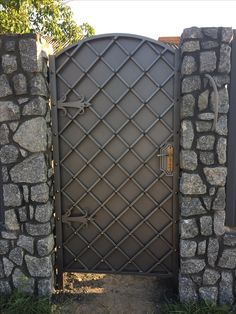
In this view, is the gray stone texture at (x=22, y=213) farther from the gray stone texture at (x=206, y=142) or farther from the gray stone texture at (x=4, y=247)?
the gray stone texture at (x=206, y=142)

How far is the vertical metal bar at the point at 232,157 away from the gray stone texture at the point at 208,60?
185 millimetres

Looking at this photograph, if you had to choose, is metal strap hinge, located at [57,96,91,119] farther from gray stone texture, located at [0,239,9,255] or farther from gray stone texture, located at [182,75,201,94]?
gray stone texture, located at [0,239,9,255]

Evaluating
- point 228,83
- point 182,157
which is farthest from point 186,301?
point 228,83

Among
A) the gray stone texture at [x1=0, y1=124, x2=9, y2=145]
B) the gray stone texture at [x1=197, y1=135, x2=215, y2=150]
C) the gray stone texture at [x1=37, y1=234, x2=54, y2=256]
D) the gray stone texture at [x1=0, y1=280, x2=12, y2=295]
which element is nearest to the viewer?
the gray stone texture at [x1=197, y1=135, x2=215, y2=150]

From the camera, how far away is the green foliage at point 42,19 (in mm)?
4207

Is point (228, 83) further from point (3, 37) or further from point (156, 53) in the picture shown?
point (3, 37)

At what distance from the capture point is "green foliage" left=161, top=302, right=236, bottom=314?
2.57m

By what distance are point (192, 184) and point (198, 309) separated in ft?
3.46

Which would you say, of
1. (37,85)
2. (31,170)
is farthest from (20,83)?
(31,170)

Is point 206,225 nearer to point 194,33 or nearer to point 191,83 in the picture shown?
point 191,83

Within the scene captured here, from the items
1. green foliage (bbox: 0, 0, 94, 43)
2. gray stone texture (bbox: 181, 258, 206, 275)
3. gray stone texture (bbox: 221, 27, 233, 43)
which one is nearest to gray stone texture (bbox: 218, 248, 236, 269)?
gray stone texture (bbox: 181, 258, 206, 275)

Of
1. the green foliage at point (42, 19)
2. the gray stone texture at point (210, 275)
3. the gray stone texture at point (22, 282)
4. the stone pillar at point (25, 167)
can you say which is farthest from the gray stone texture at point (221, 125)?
the green foliage at point (42, 19)

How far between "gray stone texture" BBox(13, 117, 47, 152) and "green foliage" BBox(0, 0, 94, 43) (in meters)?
2.31

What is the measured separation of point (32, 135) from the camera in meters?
2.54
